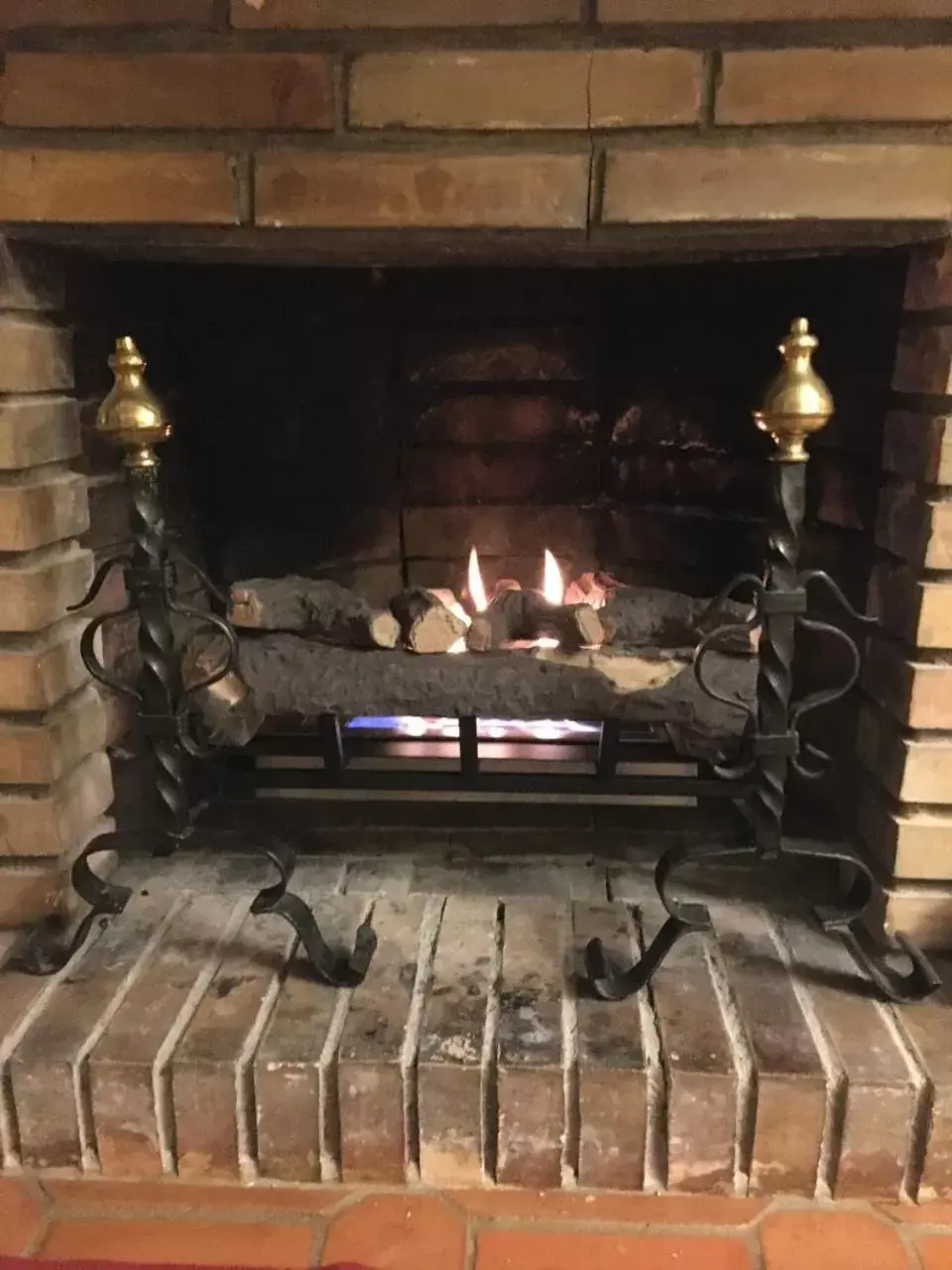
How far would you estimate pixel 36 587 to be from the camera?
1.28 meters

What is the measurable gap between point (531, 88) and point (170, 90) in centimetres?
41

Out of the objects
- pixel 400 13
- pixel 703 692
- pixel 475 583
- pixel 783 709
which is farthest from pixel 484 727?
pixel 400 13

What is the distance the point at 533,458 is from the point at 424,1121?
3.43ft

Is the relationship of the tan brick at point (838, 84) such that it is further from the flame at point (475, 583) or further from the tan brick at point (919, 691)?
the flame at point (475, 583)

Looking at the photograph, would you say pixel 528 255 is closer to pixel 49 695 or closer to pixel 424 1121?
pixel 49 695

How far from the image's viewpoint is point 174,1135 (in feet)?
3.86

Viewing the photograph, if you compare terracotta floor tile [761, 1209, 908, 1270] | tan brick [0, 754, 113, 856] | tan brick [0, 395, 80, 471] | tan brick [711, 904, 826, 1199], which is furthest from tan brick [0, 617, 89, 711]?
terracotta floor tile [761, 1209, 908, 1270]

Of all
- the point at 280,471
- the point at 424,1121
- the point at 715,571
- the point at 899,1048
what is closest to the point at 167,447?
the point at 280,471

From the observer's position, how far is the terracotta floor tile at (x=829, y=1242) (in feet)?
3.57

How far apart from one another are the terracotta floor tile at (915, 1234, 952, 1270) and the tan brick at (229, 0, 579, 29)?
1.38 meters

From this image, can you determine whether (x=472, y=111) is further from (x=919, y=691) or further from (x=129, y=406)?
(x=919, y=691)

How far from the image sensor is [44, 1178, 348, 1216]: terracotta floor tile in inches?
45.7

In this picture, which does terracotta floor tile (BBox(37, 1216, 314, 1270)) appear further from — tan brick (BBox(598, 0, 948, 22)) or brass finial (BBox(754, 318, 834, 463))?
tan brick (BBox(598, 0, 948, 22))

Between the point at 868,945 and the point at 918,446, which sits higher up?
the point at 918,446
